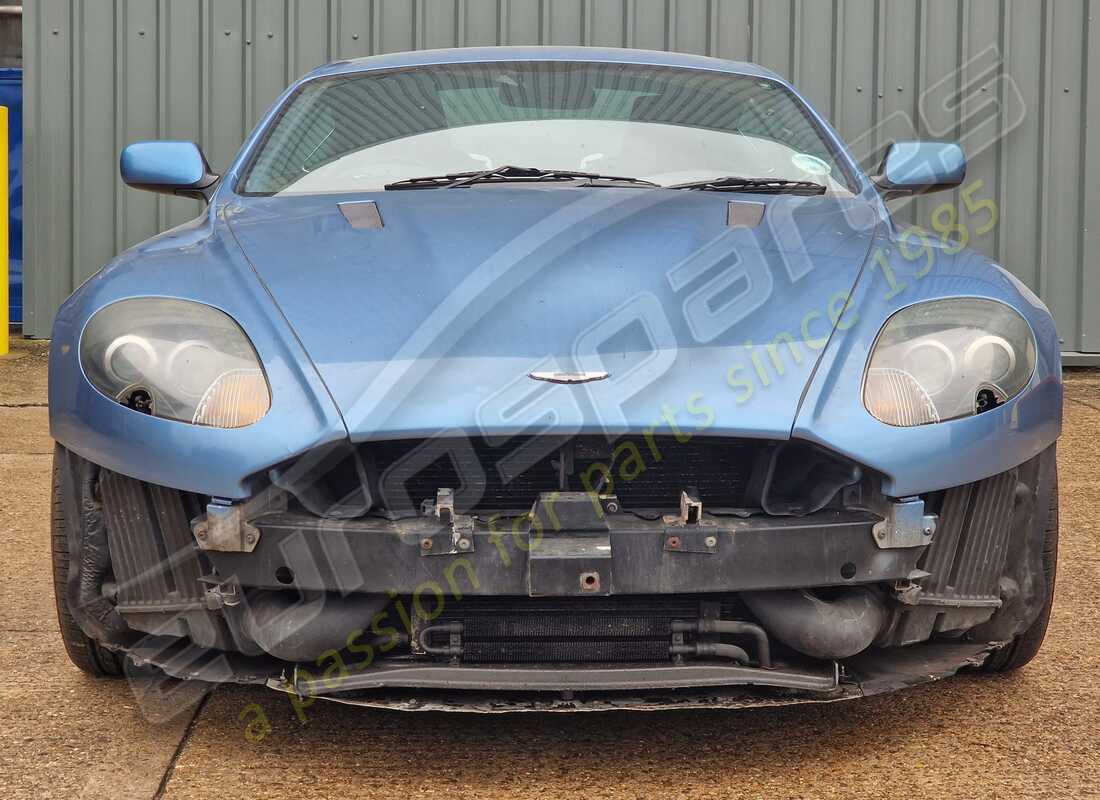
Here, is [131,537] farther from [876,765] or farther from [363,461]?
[876,765]

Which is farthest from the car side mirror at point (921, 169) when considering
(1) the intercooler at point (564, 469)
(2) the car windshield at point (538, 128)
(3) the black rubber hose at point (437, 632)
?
(3) the black rubber hose at point (437, 632)

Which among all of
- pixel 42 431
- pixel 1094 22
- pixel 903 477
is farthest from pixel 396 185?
pixel 1094 22

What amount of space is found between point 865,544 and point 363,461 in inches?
33.9

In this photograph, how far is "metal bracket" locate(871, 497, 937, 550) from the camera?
225 cm

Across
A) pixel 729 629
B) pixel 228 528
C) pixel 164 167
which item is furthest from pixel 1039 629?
pixel 164 167

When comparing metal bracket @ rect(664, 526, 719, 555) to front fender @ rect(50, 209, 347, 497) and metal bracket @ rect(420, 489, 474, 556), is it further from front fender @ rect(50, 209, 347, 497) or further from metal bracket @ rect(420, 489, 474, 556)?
→ front fender @ rect(50, 209, 347, 497)

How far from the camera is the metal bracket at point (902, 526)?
7.39 feet

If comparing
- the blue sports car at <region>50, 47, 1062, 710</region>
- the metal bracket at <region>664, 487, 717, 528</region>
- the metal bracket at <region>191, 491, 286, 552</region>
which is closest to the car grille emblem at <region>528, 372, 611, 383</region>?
the blue sports car at <region>50, 47, 1062, 710</region>

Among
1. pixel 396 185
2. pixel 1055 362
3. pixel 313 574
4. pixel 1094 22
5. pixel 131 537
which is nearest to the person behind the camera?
pixel 313 574

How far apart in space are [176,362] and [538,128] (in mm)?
1442

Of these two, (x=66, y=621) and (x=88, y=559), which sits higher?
(x=88, y=559)

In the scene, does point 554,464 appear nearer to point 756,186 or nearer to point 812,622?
point 812,622

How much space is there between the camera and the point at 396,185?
10.4ft

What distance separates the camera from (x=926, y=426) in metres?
2.29
